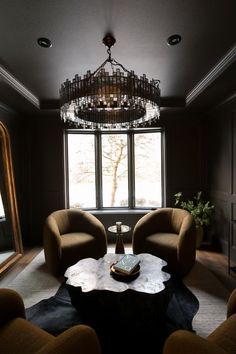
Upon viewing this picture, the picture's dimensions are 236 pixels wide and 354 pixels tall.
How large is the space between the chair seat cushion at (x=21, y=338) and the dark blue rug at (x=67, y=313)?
27.3 inches

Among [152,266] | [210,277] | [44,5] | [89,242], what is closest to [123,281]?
[152,266]

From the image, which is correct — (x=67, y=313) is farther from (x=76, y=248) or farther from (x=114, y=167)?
(x=114, y=167)

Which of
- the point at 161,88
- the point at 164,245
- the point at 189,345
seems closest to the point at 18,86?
the point at 161,88

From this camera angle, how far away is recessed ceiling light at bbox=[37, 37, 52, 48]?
2.07 m

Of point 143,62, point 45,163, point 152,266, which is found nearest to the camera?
point 152,266

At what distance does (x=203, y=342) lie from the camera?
103 cm

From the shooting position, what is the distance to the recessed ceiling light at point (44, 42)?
2.07m

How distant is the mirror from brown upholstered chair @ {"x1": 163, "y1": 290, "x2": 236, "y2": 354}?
10.1 ft

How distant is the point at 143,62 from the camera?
102 inches

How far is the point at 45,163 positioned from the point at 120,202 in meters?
1.87

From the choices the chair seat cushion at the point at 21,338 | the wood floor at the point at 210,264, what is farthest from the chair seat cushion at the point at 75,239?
the chair seat cushion at the point at 21,338

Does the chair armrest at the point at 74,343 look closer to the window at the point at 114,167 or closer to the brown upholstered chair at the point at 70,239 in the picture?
the brown upholstered chair at the point at 70,239

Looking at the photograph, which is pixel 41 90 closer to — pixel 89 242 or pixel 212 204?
pixel 89 242

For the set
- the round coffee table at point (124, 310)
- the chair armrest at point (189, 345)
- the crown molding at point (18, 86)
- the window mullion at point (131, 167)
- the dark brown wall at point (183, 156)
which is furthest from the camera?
the window mullion at point (131, 167)
